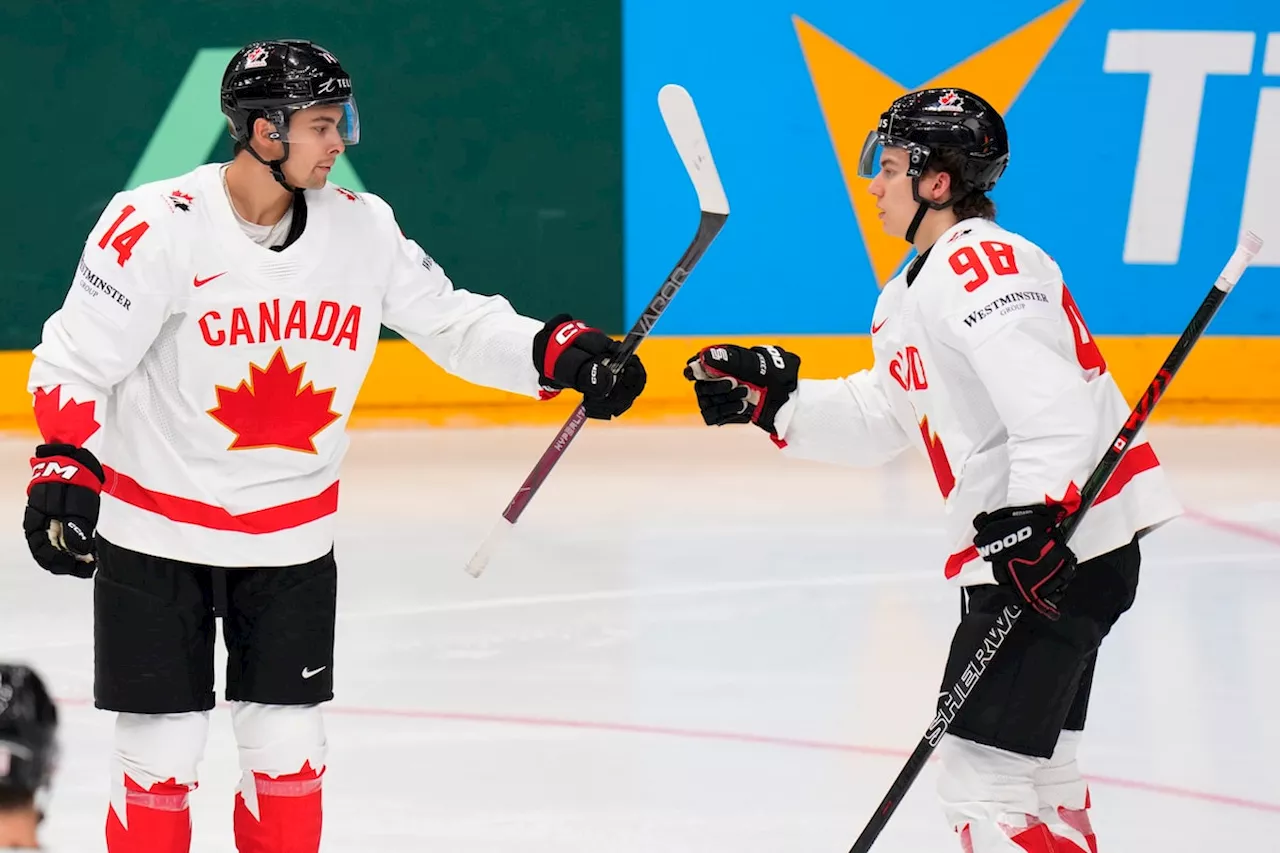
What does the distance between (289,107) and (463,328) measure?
0.46 meters

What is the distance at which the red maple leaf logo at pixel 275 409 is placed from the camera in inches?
110

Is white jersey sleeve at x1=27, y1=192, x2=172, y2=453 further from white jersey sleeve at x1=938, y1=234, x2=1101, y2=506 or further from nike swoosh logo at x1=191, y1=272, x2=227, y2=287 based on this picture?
white jersey sleeve at x1=938, y1=234, x2=1101, y2=506

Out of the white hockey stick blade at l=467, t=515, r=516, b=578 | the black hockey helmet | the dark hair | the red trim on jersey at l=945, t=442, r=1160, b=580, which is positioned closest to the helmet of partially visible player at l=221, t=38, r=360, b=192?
the white hockey stick blade at l=467, t=515, r=516, b=578

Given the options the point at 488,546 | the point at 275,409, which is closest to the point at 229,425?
the point at 275,409

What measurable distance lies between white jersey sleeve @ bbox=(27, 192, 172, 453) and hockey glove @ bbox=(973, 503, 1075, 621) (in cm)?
119

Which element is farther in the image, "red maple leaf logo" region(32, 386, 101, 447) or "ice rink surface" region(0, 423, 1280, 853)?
"ice rink surface" region(0, 423, 1280, 853)

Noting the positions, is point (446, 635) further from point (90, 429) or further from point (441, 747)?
point (90, 429)

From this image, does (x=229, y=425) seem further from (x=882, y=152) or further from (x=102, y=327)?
(x=882, y=152)

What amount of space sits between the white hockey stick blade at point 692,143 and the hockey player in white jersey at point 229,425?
0.48m

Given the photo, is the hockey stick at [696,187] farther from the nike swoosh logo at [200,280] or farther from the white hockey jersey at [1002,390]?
the nike swoosh logo at [200,280]

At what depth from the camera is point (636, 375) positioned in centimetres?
307

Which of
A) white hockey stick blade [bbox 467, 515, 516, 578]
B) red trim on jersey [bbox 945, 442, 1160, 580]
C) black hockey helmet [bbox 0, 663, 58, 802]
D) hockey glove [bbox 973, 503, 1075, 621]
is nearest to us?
black hockey helmet [bbox 0, 663, 58, 802]

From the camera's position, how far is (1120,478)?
2.78 meters

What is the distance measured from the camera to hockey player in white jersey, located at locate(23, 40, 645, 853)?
8.95 ft
